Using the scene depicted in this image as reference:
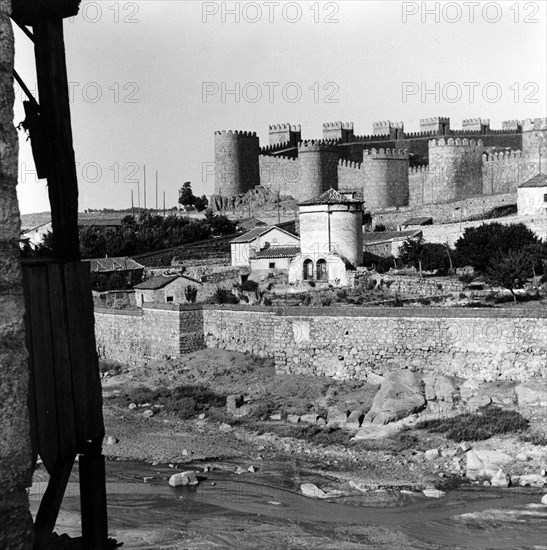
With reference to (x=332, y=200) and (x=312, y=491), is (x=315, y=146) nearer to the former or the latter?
(x=332, y=200)

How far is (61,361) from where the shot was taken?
10.2ft

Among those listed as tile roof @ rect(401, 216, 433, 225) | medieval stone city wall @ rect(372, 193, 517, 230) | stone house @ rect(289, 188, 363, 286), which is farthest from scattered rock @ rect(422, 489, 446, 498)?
medieval stone city wall @ rect(372, 193, 517, 230)

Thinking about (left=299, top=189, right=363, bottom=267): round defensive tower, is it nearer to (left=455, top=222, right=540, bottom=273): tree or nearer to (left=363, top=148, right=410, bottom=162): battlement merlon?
(left=455, top=222, right=540, bottom=273): tree

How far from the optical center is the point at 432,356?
18.0 metres

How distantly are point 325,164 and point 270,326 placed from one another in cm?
3748

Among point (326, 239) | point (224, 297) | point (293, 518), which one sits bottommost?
point (293, 518)

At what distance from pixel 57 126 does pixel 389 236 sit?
124ft

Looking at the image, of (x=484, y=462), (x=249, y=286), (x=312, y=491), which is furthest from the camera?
(x=249, y=286)

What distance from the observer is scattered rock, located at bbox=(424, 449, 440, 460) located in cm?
1497

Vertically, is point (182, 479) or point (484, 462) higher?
point (484, 462)

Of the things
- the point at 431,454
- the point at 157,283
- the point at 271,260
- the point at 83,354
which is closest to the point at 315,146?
the point at 271,260

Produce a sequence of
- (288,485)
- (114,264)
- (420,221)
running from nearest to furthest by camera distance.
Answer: (288,485), (114,264), (420,221)

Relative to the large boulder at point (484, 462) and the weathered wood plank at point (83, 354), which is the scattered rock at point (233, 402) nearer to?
the large boulder at point (484, 462)

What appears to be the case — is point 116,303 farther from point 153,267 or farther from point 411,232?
point 411,232
